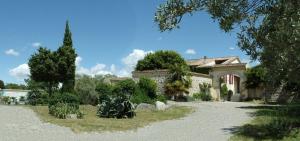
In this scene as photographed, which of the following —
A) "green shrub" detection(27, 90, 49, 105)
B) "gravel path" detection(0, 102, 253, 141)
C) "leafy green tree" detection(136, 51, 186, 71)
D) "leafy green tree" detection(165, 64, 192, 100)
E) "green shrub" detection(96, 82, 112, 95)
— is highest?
"leafy green tree" detection(136, 51, 186, 71)

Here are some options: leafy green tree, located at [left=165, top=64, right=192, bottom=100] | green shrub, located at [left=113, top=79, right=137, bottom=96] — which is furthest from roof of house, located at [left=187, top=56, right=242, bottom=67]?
green shrub, located at [left=113, top=79, right=137, bottom=96]

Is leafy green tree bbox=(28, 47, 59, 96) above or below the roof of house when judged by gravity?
below

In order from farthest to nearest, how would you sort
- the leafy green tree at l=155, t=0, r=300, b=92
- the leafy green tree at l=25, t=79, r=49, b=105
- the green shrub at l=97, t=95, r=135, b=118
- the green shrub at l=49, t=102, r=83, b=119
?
1. the leafy green tree at l=25, t=79, r=49, b=105
2. the green shrub at l=97, t=95, r=135, b=118
3. the green shrub at l=49, t=102, r=83, b=119
4. the leafy green tree at l=155, t=0, r=300, b=92

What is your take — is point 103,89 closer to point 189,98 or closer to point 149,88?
point 149,88

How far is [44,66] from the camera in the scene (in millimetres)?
30422

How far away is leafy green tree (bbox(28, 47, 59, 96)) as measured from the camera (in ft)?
99.9

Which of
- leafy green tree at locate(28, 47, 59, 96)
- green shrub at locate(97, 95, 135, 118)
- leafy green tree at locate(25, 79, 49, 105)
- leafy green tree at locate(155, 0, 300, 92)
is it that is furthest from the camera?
leafy green tree at locate(28, 47, 59, 96)

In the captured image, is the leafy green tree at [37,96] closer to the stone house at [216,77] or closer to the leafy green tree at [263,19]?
the stone house at [216,77]

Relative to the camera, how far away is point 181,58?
2036 inches

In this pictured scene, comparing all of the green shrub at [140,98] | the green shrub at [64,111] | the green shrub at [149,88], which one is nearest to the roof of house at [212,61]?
the green shrub at [149,88]

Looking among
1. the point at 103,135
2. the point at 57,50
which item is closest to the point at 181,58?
the point at 57,50

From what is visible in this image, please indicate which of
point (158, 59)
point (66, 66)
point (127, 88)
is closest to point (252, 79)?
point (158, 59)

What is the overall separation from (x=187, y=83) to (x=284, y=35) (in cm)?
2832

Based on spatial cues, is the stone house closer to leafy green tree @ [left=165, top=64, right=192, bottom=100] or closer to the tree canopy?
leafy green tree @ [left=165, top=64, right=192, bottom=100]
